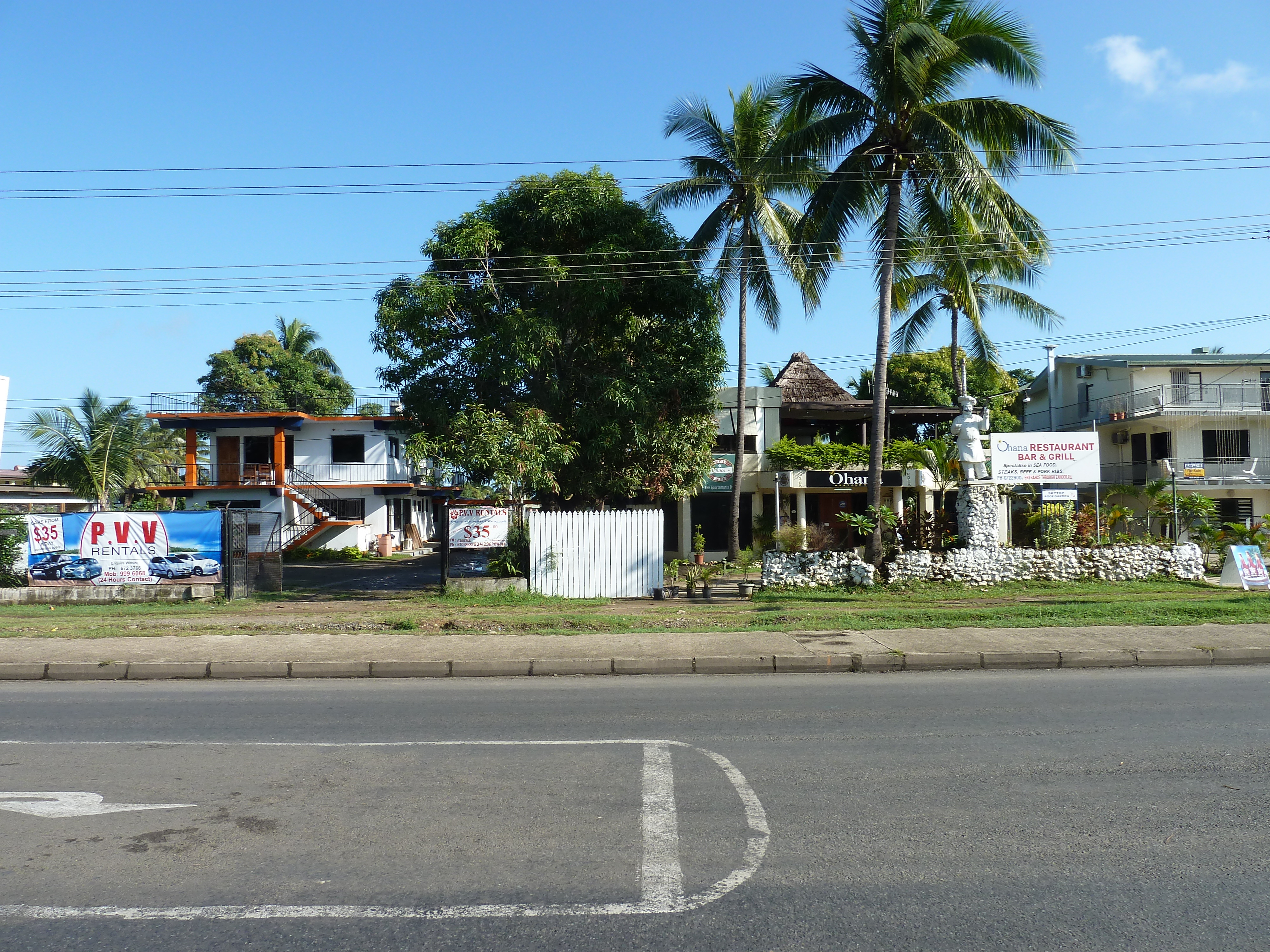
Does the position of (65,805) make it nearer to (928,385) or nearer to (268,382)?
(928,385)

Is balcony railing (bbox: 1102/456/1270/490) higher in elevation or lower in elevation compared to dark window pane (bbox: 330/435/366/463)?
lower

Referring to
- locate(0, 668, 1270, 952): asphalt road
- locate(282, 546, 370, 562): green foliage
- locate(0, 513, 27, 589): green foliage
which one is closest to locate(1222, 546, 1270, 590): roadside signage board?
locate(0, 668, 1270, 952): asphalt road

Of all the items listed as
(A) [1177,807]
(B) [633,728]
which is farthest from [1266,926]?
(B) [633,728]

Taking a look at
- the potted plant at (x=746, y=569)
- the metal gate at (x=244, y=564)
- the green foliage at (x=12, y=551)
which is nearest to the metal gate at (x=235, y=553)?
the metal gate at (x=244, y=564)

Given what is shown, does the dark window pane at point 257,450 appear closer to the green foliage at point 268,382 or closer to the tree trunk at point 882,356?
the green foliage at point 268,382

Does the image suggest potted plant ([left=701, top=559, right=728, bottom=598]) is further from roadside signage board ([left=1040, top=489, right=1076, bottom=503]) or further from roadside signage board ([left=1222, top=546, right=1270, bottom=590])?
roadside signage board ([left=1222, top=546, right=1270, bottom=590])

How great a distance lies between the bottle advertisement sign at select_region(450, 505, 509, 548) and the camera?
18.1 metres

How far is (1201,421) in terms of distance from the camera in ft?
109

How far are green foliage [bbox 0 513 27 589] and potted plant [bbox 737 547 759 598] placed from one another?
1491 centimetres

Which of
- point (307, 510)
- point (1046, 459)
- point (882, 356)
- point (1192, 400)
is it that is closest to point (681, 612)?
point (882, 356)

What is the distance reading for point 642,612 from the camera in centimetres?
1572

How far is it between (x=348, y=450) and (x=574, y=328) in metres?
22.2

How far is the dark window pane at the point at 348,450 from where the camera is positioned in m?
38.7

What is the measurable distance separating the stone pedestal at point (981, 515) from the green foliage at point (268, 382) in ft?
121
